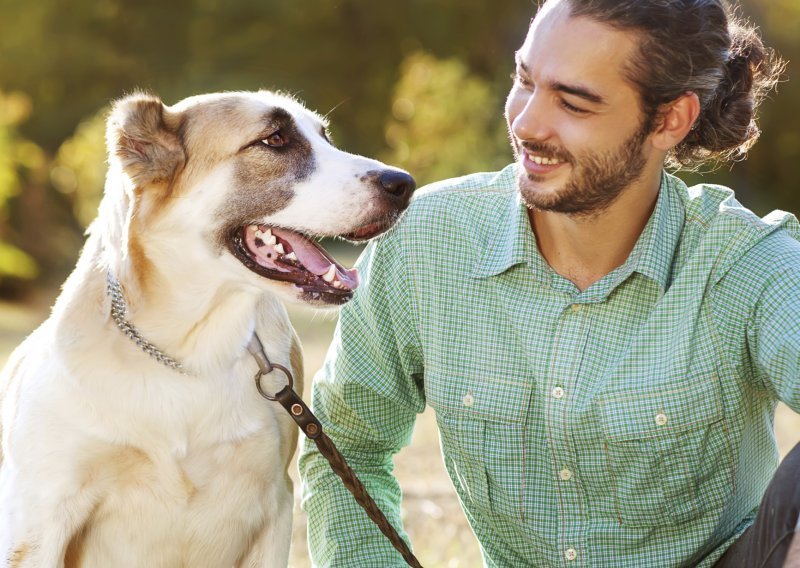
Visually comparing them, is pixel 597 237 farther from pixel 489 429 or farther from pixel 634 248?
pixel 489 429

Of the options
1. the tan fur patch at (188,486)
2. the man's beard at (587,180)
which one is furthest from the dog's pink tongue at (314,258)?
the tan fur patch at (188,486)

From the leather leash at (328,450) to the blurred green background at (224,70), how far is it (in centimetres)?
1383

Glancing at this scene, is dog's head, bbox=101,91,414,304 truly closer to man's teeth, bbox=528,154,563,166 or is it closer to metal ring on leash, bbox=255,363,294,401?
metal ring on leash, bbox=255,363,294,401

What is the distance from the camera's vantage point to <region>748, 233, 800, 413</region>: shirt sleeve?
8.39 ft

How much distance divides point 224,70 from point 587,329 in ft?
63.2

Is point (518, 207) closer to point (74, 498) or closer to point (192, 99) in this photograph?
point (192, 99)

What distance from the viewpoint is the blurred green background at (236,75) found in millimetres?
17469

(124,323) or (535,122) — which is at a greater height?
(535,122)

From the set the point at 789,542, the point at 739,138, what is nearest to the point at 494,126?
the point at 739,138

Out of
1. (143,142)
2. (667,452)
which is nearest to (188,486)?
(143,142)

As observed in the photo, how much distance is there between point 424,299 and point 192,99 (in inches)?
33.1

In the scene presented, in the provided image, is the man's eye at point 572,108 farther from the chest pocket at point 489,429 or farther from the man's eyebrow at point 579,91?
the chest pocket at point 489,429

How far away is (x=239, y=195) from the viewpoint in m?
2.99

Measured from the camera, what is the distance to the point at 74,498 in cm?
276
